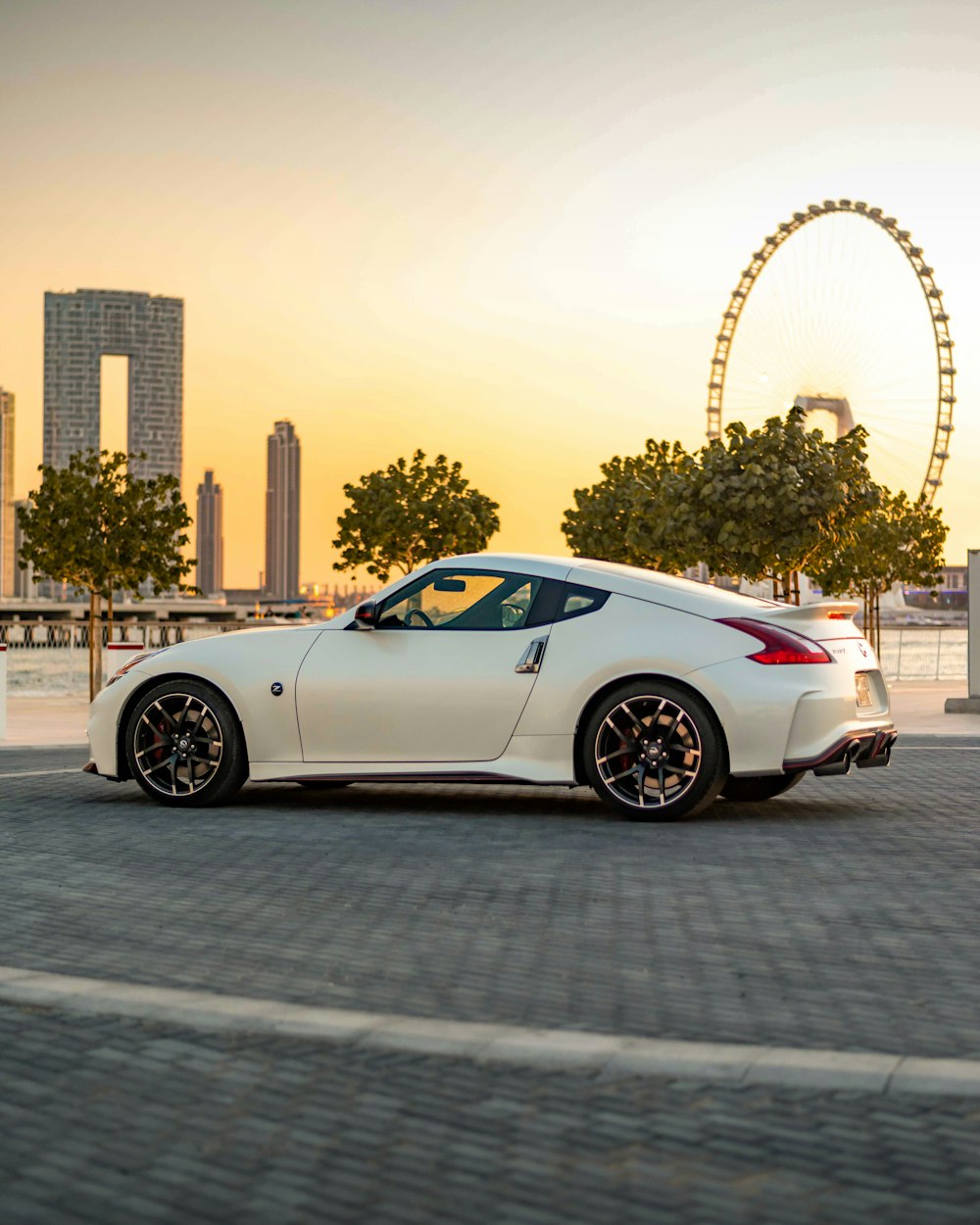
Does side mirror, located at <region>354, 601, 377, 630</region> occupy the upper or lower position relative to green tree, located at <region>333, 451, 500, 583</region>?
lower

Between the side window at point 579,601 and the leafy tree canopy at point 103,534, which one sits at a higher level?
the leafy tree canopy at point 103,534

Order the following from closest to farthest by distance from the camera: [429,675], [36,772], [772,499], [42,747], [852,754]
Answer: [852,754], [429,675], [36,772], [42,747], [772,499]

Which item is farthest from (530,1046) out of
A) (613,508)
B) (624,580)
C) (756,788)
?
(613,508)

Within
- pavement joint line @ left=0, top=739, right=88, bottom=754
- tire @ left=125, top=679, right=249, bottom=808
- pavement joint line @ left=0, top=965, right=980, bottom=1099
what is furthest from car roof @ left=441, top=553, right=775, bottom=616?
pavement joint line @ left=0, top=739, right=88, bottom=754

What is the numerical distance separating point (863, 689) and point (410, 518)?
30.7 m

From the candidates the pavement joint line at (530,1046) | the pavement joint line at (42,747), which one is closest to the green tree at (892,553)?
the pavement joint line at (42,747)

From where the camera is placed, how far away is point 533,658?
9.14m

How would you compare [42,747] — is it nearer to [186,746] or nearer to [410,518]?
[186,746]

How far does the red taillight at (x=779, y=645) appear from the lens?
889cm

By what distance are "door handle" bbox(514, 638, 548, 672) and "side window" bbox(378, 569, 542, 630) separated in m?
0.20

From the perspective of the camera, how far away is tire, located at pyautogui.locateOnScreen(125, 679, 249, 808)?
9.57 m

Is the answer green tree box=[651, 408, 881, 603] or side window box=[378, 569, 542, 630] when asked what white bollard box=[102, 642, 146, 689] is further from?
green tree box=[651, 408, 881, 603]

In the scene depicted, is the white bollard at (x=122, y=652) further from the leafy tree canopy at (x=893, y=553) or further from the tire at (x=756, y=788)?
the leafy tree canopy at (x=893, y=553)

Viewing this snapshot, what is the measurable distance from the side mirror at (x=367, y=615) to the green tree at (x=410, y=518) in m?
30.0
